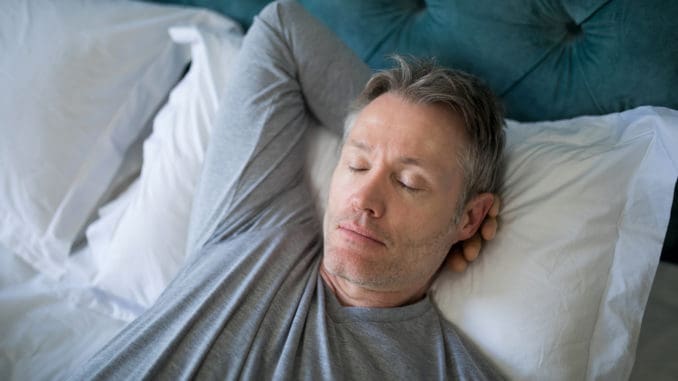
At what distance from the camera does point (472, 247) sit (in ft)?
3.03

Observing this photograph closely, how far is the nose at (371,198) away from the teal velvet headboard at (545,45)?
0.45 metres

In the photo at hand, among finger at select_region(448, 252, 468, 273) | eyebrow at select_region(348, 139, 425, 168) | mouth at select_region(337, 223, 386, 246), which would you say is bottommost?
finger at select_region(448, 252, 468, 273)

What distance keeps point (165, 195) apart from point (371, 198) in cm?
55

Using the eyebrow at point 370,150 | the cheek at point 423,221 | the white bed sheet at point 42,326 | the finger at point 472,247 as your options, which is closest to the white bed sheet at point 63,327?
the white bed sheet at point 42,326

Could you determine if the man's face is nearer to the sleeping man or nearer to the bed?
the sleeping man

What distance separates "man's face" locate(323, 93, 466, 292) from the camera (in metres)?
0.83

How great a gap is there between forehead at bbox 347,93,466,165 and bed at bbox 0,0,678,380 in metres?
0.18

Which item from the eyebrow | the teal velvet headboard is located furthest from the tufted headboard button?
the eyebrow

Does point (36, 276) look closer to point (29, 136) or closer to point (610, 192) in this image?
point (29, 136)

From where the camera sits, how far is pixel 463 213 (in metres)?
0.90

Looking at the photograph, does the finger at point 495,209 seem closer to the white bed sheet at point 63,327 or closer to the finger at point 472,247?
the finger at point 472,247

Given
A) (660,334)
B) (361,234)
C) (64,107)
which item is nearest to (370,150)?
(361,234)

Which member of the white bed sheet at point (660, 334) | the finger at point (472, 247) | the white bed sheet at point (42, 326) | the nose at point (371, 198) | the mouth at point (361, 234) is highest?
the nose at point (371, 198)

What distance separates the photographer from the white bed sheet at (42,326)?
938mm
